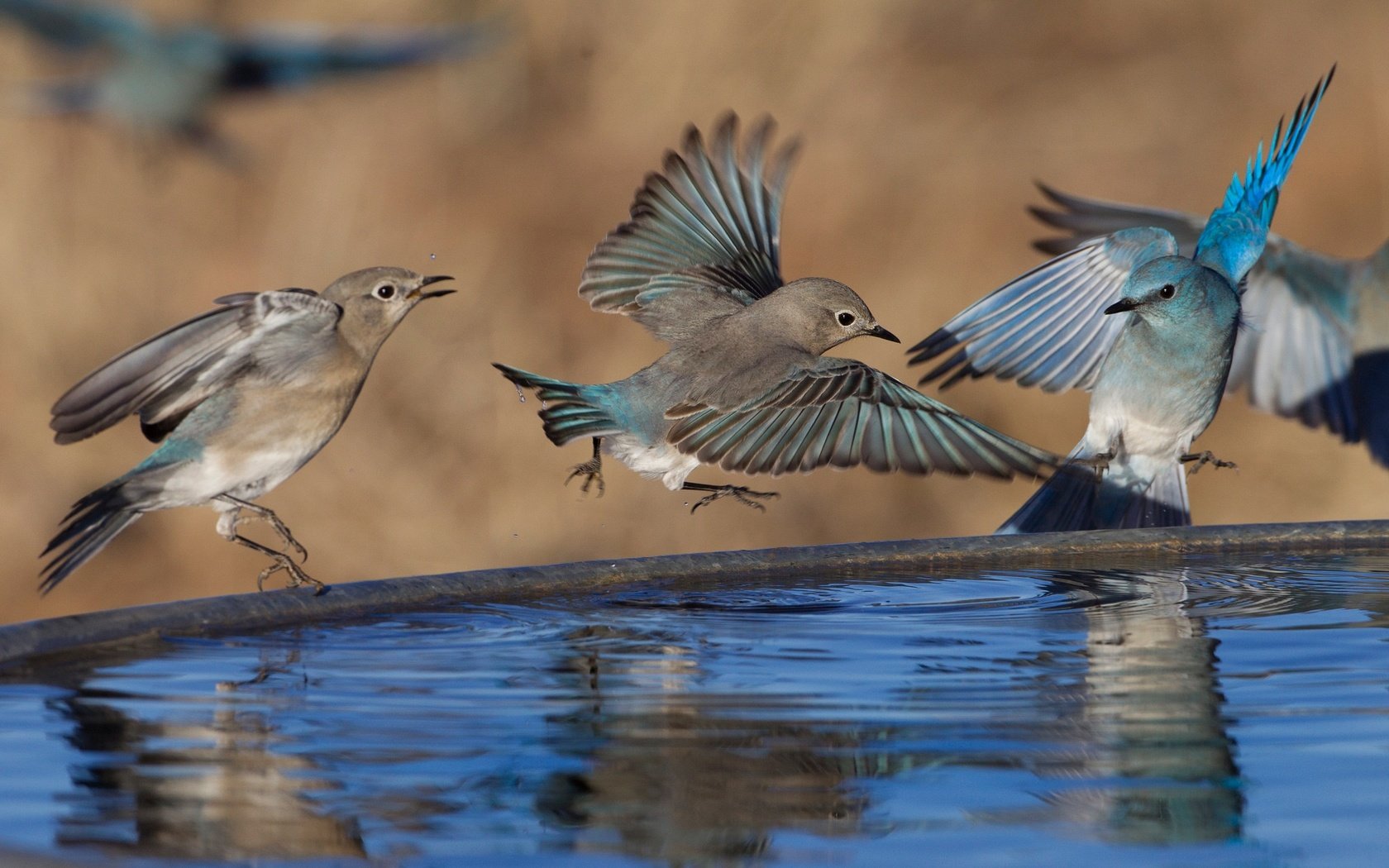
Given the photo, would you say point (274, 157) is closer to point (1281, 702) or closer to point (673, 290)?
point (673, 290)

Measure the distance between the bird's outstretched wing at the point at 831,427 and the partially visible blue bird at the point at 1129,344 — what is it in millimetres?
1000

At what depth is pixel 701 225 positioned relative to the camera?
727cm

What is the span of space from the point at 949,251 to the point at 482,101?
14.6ft

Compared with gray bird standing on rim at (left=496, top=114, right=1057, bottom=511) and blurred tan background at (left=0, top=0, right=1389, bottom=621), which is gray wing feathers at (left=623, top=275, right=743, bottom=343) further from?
blurred tan background at (left=0, top=0, right=1389, bottom=621)

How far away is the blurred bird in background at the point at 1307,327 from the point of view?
876cm

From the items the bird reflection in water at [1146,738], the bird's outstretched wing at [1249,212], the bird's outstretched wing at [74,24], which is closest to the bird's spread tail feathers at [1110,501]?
the bird's outstretched wing at [1249,212]

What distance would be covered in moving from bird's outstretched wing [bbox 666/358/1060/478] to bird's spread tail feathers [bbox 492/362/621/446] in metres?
0.25

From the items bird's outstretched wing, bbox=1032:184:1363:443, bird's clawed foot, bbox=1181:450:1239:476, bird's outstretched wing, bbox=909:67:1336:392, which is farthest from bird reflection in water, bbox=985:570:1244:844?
bird's outstretched wing, bbox=1032:184:1363:443

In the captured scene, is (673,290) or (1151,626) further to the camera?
(673,290)

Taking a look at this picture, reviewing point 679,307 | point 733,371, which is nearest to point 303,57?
point 679,307

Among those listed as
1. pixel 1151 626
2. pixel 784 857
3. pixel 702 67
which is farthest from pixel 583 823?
pixel 702 67

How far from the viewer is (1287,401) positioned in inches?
349

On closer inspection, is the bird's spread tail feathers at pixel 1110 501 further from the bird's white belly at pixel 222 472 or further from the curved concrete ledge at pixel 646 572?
the bird's white belly at pixel 222 472

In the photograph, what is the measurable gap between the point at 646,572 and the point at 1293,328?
14.4 ft
